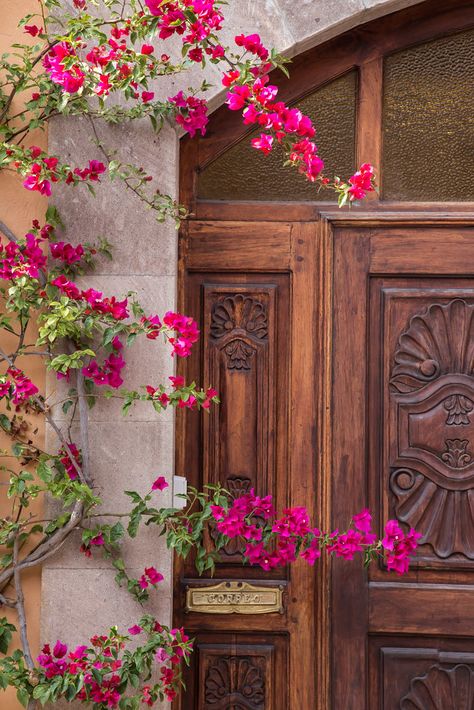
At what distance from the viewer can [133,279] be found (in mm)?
3072

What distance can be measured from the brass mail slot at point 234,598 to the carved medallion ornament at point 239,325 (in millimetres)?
773

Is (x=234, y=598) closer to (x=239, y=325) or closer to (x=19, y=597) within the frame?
(x=19, y=597)

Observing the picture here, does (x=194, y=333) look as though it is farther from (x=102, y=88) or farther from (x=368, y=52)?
(x=368, y=52)

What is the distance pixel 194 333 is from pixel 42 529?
0.86 m

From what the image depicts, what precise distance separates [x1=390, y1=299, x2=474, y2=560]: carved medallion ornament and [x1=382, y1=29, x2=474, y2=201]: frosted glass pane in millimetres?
435

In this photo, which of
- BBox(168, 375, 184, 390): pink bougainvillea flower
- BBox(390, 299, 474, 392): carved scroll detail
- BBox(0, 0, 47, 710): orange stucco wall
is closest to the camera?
BBox(168, 375, 184, 390): pink bougainvillea flower

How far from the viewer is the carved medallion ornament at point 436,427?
3.19 m

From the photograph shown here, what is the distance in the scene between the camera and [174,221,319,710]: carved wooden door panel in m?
3.19

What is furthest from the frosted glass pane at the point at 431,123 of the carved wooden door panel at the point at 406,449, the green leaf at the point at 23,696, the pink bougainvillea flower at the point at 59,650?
the green leaf at the point at 23,696

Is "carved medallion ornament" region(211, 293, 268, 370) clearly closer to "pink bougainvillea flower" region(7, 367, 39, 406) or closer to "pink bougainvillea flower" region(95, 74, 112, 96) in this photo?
"pink bougainvillea flower" region(7, 367, 39, 406)

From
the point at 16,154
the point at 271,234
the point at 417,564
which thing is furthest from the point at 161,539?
the point at 16,154

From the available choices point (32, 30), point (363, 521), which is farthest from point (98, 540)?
point (32, 30)

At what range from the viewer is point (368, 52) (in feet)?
10.7

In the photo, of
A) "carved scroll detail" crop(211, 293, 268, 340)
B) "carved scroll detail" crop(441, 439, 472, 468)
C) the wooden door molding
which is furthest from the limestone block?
the wooden door molding
